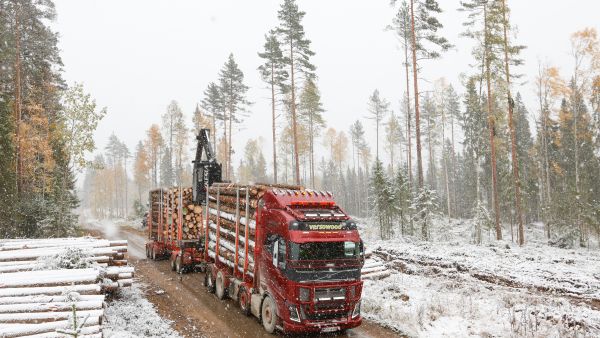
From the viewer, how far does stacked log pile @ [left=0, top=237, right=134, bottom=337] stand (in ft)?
26.6

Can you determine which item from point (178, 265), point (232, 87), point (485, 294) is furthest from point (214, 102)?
point (485, 294)

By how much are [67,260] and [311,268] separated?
24.5ft

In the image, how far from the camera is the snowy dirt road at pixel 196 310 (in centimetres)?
982

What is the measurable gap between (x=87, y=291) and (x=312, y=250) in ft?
19.1

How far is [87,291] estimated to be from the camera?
9859 mm

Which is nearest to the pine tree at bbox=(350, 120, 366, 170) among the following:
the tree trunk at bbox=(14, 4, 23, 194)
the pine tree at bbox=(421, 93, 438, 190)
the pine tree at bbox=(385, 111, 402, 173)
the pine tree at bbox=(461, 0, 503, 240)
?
the pine tree at bbox=(385, 111, 402, 173)

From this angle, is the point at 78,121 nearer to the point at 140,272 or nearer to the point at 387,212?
the point at 140,272

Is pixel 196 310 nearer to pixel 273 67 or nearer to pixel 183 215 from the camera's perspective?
pixel 183 215

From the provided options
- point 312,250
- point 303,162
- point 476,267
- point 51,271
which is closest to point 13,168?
point 51,271

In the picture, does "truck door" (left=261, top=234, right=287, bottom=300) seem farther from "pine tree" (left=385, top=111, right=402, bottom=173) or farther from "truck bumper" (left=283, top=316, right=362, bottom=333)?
"pine tree" (left=385, top=111, right=402, bottom=173)

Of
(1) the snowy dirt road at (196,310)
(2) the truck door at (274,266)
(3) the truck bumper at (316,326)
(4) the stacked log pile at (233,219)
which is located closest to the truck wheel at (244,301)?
(1) the snowy dirt road at (196,310)

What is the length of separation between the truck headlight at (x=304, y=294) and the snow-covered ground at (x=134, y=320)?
3.19m

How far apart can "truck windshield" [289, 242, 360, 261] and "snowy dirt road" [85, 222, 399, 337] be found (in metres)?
2.05

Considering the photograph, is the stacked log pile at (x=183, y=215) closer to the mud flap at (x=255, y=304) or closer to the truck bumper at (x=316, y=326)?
the mud flap at (x=255, y=304)
